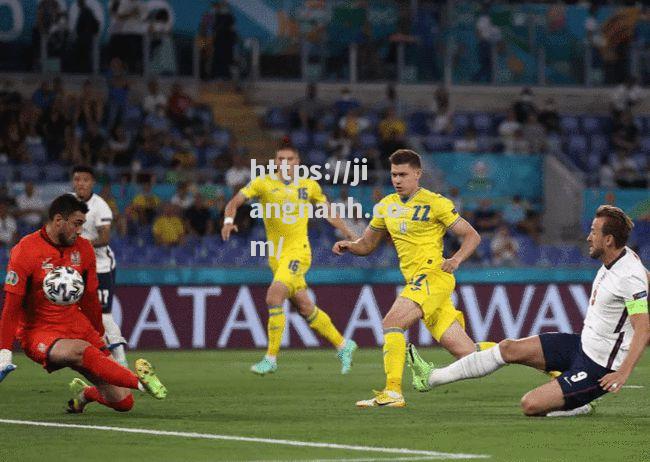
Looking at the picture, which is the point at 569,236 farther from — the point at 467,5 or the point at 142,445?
the point at 142,445

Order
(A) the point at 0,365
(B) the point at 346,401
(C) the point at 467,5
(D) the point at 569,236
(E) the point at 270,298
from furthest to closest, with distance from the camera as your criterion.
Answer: (C) the point at 467,5 → (D) the point at 569,236 → (E) the point at 270,298 → (B) the point at 346,401 → (A) the point at 0,365

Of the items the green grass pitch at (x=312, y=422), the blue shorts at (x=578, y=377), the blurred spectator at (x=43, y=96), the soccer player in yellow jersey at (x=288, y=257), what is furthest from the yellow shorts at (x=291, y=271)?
the blurred spectator at (x=43, y=96)

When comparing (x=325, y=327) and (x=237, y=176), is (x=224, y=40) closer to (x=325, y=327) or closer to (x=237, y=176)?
(x=237, y=176)

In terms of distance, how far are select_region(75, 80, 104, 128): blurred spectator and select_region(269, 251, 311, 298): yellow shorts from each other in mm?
10903

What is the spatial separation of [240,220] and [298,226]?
7843 millimetres

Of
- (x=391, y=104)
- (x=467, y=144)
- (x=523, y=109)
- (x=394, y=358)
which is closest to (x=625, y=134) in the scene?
(x=523, y=109)

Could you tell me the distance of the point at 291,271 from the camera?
16.9 meters

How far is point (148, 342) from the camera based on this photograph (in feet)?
72.4

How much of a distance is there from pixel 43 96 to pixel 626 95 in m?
12.8

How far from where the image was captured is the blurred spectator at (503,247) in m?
24.4

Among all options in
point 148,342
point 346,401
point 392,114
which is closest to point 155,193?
point 148,342

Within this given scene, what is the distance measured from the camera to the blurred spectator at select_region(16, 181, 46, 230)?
2375 centimetres

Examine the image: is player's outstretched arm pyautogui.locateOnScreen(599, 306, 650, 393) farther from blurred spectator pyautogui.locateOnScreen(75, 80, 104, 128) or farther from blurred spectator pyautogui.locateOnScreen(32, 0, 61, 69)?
blurred spectator pyautogui.locateOnScreen(32, 0, 61, 69)

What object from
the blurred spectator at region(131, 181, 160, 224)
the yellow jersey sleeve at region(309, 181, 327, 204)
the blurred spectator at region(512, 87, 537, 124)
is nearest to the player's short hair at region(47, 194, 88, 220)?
the yellow jersey sleeve at region(309, 181, 327, 204)
